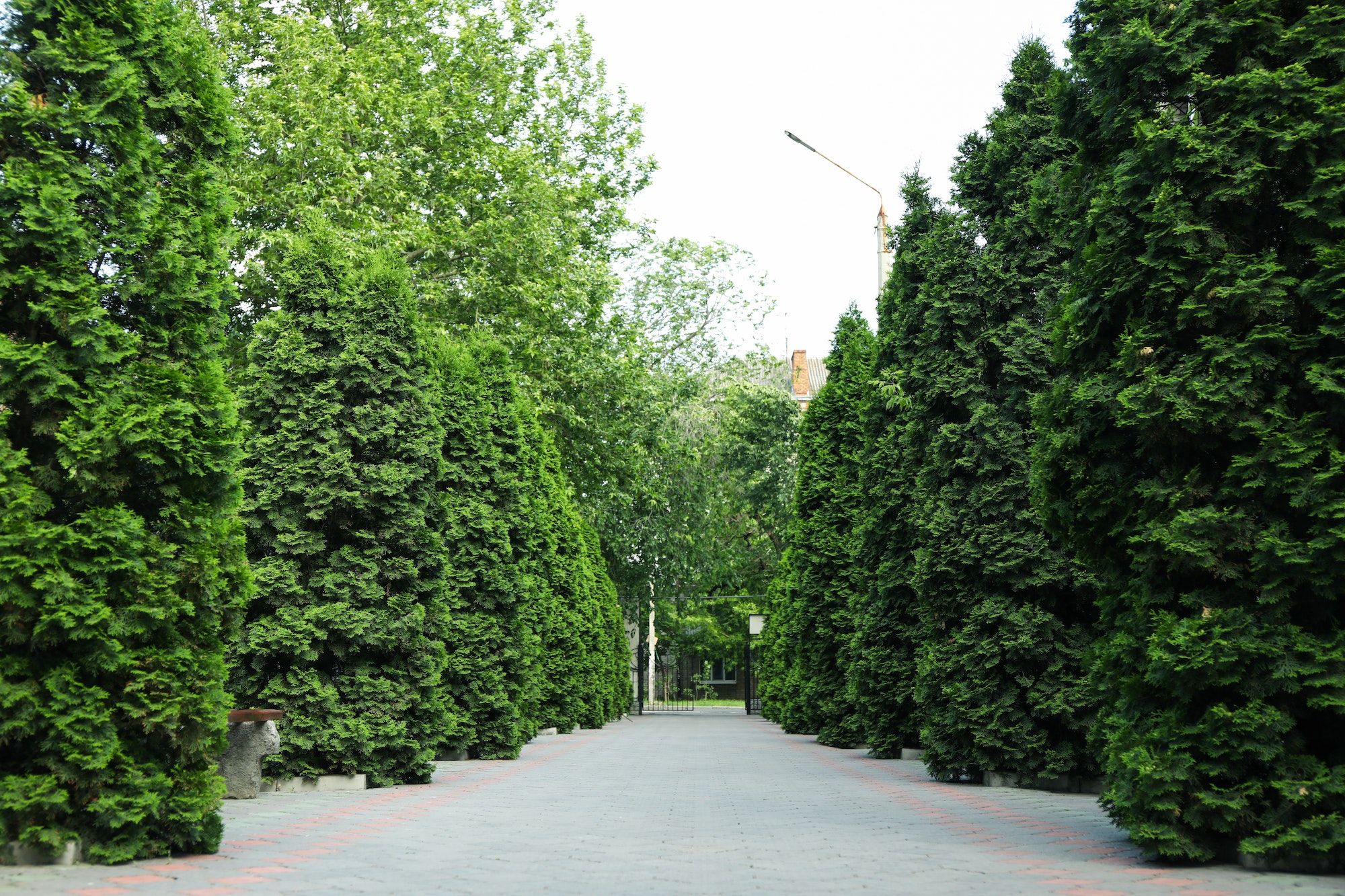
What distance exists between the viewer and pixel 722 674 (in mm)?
66750

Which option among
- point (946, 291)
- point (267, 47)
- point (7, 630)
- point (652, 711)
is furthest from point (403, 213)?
point (652, 711)

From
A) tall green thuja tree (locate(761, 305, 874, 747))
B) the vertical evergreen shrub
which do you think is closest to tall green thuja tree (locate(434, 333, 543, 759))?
tall green thuja tree (locate(761, 305, 874, 747))

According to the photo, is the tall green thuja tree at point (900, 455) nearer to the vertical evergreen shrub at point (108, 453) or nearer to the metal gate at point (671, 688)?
the vertical evergreen shrub at point (108, 453)

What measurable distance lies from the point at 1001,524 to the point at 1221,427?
527cm

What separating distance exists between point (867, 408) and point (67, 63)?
12601 millimetres

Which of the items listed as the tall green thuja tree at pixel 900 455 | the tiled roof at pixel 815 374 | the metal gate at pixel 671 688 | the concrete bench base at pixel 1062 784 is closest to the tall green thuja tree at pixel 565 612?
the tall green thuja tree at pixel 900 455

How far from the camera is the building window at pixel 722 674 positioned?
66.1 m

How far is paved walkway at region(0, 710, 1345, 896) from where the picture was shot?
6203mm

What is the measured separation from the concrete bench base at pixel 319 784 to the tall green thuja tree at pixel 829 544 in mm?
9773

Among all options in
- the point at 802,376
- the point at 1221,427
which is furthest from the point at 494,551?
the point at 802,376

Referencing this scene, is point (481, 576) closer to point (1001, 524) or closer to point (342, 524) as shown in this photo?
point (342, 524)

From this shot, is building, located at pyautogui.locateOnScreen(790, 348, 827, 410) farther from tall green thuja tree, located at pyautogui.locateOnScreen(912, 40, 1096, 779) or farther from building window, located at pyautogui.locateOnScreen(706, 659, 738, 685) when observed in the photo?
tall green thuja tree, located at pyautogui.locateOnScreen(912, 40, 1096, 779)

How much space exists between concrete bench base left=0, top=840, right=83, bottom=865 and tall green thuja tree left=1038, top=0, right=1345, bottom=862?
247 inches

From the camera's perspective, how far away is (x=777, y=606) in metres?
32.1
